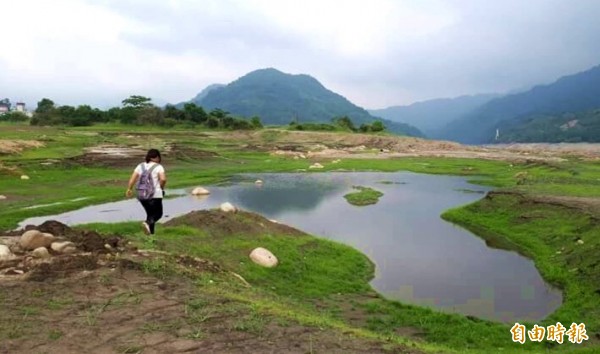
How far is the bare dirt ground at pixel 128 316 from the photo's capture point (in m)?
9.09

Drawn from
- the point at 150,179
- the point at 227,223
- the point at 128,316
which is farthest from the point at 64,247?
the point at 227,223

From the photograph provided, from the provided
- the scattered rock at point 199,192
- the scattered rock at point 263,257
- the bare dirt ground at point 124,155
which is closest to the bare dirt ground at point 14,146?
the bare dirt ground at point 124,155

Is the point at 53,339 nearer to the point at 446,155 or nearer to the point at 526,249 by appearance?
the point at 526,249

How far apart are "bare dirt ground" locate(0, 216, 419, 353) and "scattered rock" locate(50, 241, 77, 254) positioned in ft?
0.87

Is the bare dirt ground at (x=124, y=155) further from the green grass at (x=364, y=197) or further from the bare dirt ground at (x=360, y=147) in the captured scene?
the green grass at (x=364, y=197)

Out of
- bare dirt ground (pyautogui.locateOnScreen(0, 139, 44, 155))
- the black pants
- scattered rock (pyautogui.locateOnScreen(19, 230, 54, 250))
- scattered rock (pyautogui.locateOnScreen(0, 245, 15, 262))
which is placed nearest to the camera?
scattered rock (pyautogui.locateOnScreen(0, 245, 15, 262))

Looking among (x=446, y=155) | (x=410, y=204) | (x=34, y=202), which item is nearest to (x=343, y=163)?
(x=446, y=155)

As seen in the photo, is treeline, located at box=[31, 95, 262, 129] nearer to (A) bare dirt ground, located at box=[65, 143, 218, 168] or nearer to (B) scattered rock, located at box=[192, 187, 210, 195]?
(A) bare dirt ground, located at box=[65, 143, 218, 168]

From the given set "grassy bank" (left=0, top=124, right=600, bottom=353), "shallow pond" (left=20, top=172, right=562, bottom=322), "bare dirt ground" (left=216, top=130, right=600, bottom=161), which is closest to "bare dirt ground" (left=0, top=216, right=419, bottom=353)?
"grassy bank" (left=0, top=124, right=600, bottom=353)

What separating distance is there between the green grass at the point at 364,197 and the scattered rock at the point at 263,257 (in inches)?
854

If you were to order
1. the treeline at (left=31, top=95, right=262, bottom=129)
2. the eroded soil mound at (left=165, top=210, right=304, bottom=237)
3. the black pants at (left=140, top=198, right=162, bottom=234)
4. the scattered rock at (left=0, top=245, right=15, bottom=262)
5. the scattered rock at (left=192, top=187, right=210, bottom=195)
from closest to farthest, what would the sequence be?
the scattered rock at (left=0, top=245, right=15, bottom=262) < the black pants at (left=140, top=198, right=162, bottom=234) < the eroded soil mound at (left=165, top=210, right=304, bottom=237) < the scattered rock at (left=192, top=187, right=210, bottom=195) < the treeline at (left=31, top=95, right=262, bottom=129)

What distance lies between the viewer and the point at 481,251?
27.5 m

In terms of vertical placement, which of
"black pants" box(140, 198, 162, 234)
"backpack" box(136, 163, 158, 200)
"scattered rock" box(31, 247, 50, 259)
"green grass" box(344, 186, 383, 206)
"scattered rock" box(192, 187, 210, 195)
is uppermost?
"backpack" box(136, 163, 158, 200)

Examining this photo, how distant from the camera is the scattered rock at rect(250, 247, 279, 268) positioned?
2062 centimetres
